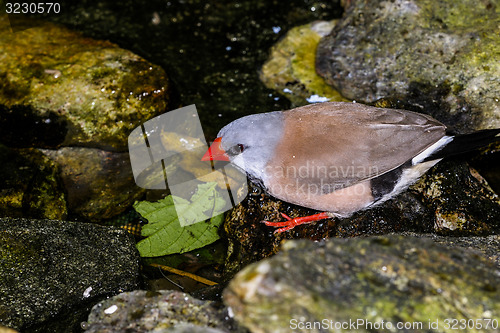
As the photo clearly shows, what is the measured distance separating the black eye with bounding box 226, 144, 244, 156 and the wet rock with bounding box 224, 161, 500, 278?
0.44 meters

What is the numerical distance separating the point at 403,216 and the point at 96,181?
9.83 ft

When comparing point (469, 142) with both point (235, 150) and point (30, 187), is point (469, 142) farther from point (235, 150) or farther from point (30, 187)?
point (30, 187)

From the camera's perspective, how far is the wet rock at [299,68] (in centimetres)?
483

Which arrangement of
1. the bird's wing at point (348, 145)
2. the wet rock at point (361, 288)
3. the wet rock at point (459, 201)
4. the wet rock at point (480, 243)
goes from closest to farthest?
the wet rock at point (361, 288) → the wet rock at point (480, 243) → the bird's wing at point (348, 145) → the wet rock at point (459, 201)

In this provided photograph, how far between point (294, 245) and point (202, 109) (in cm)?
310

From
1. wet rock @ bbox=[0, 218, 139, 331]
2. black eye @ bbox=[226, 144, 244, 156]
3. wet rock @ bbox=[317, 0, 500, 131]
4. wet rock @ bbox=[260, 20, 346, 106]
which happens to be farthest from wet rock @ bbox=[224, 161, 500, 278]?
wet rock @ bbox=[260, 20, 346, 106]

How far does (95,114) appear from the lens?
4359 millimetres

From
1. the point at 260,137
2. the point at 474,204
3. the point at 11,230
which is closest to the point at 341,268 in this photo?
the point at 260,137

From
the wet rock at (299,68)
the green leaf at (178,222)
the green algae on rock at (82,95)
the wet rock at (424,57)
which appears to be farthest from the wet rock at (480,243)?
the green algae on rock at (82,95)

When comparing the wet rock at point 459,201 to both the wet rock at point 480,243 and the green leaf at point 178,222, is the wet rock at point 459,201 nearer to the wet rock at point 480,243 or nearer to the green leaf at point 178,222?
the wet rock at point 480,243

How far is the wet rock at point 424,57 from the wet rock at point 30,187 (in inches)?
125

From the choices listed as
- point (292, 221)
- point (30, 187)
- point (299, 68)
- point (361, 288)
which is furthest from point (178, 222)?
point (299, 68)

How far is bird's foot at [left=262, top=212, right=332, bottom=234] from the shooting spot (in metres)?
3.45

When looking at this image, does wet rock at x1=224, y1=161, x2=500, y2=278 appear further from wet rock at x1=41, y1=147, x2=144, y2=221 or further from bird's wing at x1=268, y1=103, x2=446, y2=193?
wet rock at x1=41, y1=147, x2=144, y2=221
